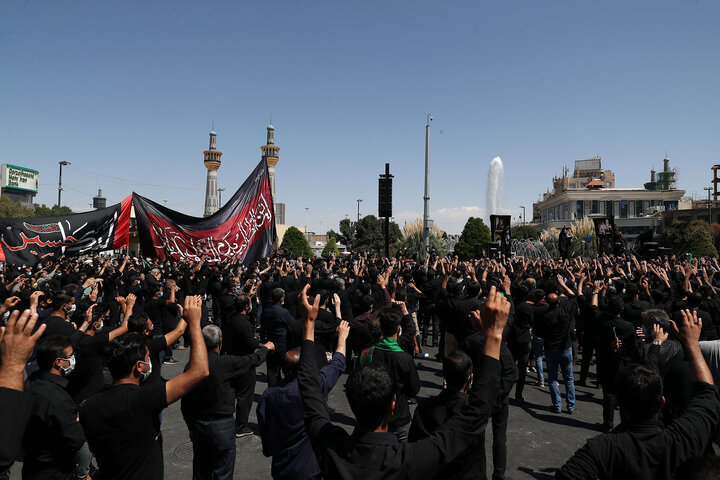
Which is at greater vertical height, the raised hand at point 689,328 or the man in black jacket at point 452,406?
the raised hand at point 689,328

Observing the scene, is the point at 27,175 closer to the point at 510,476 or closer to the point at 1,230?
the point at 1,230

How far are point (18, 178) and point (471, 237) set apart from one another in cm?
10944

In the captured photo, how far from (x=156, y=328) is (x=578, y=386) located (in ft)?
26.3

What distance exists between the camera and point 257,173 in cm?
1631

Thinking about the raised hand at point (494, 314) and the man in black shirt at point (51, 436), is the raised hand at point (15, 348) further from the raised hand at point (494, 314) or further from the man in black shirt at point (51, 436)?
the raised hand at point (494, 314)

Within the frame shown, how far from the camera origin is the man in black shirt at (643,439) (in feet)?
7.06

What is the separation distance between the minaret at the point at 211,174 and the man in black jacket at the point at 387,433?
398 feet

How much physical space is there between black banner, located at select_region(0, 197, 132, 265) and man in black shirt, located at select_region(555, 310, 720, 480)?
12315mm

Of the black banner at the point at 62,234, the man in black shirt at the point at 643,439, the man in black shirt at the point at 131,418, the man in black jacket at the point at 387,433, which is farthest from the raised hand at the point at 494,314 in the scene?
the black banner at the point at 62,234

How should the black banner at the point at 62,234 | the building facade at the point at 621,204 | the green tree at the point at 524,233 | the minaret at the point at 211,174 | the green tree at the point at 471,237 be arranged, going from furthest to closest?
the minaret at the point at 211,174, the building facade at the point at 621,204, the green tree at the point at 524,233, the green tree at the point at 471,237, the black banner at the point at 62,234

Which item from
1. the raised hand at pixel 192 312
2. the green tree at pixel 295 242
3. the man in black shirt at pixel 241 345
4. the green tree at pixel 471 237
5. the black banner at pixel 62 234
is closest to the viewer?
the raised hand at pixel 192 312

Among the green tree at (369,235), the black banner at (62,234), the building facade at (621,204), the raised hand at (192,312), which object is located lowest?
the raised hand at (192,312)

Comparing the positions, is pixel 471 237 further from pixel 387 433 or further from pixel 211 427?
pixel 387 433

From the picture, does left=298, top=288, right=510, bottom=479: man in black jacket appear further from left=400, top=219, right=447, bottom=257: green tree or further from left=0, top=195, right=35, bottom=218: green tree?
left=0, top=195, right=35, bottom=218: green tree
